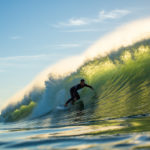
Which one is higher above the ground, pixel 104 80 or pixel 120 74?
pixel 120 74

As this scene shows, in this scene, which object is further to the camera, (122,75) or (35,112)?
(35,112)

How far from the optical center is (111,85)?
1215 centimetres

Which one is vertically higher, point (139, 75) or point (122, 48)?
point (122, 48)

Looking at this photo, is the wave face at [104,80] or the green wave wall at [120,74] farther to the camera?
the wave face at [104,80]

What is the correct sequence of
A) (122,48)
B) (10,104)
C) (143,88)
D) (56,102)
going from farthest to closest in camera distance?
1. (10,104)
2. (122,48)
3. (56,102)
4. (143,88)

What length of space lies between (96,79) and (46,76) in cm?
398

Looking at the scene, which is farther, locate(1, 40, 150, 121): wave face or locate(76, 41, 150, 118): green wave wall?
locate(1, 40, 150, 121): wave face

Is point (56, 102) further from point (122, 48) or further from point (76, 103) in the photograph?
point (122, 48)

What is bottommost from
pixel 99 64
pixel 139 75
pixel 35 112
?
pixel 35 112

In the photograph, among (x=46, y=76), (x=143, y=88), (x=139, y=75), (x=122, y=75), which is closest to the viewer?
(x=143, y=88)

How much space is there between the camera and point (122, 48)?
15656 mm

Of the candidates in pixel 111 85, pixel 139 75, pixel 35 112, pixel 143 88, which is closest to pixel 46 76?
pixel 35 112

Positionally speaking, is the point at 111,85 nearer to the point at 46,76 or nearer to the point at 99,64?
the point at 99,64

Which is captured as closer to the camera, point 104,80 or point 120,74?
point 120,74
